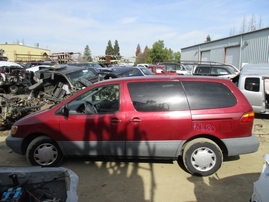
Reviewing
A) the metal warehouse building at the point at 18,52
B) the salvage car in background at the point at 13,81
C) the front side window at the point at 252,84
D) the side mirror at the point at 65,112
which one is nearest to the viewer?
the side mirror at the point at 65,112

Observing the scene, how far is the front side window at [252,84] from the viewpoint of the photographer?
7043mm

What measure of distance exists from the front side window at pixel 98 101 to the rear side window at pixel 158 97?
0.34m

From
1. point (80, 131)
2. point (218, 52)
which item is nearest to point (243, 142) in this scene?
point (80, 131)

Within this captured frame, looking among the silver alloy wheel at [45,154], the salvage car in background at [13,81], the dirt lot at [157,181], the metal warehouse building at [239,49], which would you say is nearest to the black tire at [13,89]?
the salvage car in background at [13,81]

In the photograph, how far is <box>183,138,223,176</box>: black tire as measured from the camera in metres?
3.58

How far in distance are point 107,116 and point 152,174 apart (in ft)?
4.22

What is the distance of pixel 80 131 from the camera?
3.73 metres

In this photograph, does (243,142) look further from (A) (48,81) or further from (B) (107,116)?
(A) (48,81)

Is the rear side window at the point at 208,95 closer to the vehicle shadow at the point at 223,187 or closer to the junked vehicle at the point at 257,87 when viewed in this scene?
the vehicle shadow at the point at 223,187

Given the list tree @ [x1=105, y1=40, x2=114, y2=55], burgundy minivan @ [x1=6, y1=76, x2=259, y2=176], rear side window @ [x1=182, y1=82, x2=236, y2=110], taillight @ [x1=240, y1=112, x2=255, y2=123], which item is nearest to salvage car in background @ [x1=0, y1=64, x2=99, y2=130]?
burgundy minivan @ [x1=6, y1=76, x2=259, y2=176]

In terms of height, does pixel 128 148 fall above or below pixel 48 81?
below

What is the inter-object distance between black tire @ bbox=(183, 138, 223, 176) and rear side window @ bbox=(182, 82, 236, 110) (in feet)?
1.99

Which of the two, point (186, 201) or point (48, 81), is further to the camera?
point (48, 81)

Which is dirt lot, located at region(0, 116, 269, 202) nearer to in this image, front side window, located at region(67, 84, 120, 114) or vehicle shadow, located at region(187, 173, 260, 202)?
vehicle shadow, located at region(187, 173, 260, 202)
